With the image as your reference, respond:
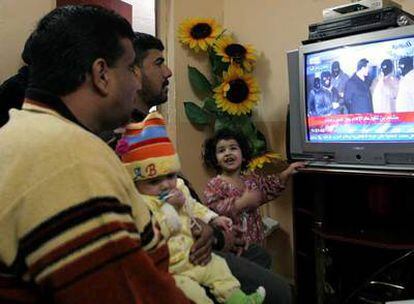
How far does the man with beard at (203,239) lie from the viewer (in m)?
1.40

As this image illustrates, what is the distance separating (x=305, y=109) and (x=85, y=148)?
192 cm

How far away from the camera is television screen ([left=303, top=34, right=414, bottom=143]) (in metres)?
2.03

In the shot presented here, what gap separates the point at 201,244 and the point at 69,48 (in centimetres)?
79

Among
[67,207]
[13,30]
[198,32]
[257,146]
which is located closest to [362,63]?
[257,146]

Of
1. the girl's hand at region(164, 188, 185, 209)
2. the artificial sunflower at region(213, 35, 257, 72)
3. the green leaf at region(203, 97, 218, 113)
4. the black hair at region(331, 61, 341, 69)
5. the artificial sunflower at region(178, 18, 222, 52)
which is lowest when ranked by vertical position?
the girl's hand at region(164, 188, 185, 209)

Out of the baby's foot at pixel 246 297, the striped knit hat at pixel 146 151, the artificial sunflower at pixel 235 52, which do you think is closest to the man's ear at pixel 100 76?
the striped knit hat at pixel 146 151

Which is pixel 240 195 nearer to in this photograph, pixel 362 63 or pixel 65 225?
pixel 362 63

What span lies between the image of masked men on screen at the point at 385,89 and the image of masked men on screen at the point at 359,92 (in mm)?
33

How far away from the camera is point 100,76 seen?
0.81 metres

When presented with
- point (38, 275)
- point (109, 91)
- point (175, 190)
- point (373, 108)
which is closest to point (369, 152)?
point (373, 108)

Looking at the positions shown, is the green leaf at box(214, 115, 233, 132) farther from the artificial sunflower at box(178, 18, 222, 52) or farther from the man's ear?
the man's ear

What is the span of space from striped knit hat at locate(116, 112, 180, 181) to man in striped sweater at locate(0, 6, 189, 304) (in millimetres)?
513

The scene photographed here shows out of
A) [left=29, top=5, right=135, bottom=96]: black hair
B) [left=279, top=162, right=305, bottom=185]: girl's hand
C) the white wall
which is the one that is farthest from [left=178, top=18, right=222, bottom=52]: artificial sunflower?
[left=29, top=5, right=135, bottom=96]: black hair

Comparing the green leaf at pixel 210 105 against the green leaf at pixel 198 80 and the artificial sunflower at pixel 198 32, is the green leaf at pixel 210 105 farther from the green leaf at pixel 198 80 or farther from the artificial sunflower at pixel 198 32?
the artificial sunflower at pixel 198 32
